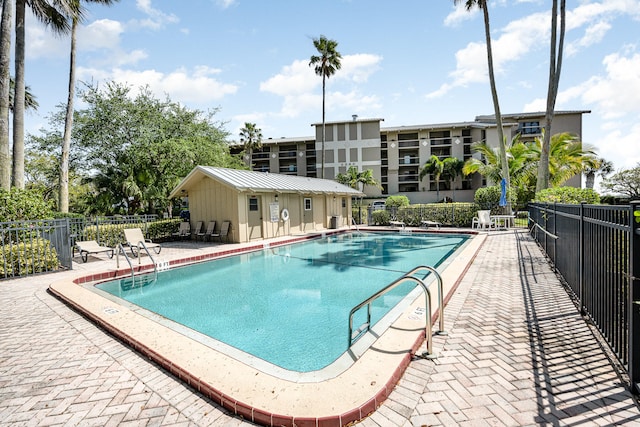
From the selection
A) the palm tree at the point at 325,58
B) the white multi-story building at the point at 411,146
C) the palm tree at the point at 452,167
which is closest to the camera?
the palm tree at the point at 325,58

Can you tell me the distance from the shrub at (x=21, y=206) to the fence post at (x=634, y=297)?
495 inches

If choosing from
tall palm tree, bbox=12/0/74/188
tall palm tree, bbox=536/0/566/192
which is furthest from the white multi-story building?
tall palm tree, bbox=12/0/74/188

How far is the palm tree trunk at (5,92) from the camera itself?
9.73m

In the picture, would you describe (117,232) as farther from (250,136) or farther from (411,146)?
(411,146)

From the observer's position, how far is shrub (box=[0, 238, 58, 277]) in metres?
7.73

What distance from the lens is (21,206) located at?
860cm

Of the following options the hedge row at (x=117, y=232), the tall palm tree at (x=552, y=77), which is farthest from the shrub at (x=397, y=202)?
the hedge row at (x=117, y=232)

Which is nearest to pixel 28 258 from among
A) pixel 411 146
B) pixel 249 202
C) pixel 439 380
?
pixel 249 202

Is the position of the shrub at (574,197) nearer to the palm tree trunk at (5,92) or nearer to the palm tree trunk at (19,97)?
the palm tree trunk at (5,92)

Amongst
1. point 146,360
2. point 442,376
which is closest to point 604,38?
point 442,376

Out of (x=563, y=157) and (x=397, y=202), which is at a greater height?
(x=563, y=157)

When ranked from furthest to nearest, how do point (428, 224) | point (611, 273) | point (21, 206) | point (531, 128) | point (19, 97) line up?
point (531, 128) → point (428, 224) → point (19, 97) → point (21, 206) → point (611, 273)

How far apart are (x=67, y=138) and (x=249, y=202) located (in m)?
9.56

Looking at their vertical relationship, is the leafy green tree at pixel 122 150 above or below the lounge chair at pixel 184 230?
above
